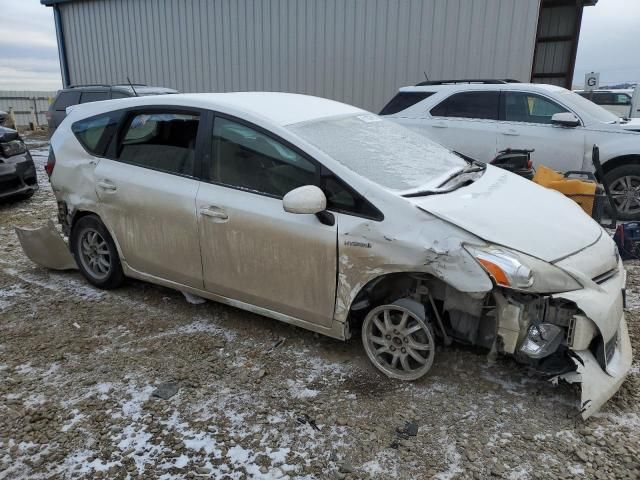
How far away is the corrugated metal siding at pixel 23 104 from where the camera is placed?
1994 centimetres

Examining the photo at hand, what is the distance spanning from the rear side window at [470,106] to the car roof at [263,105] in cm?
351

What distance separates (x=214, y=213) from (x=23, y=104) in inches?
843

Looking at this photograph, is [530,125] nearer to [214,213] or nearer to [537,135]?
[537,135]

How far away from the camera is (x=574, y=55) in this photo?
39.0ft

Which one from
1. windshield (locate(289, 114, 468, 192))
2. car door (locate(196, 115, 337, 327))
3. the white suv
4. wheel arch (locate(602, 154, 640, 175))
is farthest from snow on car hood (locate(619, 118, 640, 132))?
car door (locate(196, 115, 337, 327))

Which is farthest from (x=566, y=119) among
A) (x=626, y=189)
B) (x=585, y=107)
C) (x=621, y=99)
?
(x=621, y=99)

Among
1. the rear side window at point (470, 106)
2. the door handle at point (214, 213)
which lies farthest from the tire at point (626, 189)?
the door handle at point (214, 213)

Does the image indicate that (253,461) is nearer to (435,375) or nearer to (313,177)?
(435,375)

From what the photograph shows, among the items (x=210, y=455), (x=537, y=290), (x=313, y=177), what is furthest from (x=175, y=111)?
(x=537, y=290)

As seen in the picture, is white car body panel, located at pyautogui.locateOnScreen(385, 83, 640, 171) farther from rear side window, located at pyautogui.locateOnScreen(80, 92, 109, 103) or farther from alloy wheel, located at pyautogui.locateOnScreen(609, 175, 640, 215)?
rear side window, located at pyautogui.locateOnScreen(80, 92, 109, 103)

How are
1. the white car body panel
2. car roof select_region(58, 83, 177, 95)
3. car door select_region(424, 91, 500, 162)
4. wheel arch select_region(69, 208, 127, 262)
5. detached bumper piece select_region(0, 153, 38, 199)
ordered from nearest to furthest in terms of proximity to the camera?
1. wheel arch select_region(69, 208, 127, 262)
2. the white car body panel
3. car door select_region(424, 91, 500, 162)
4. detached bumper piece select_region(0, 153, 38, 199)
5. car roof select_region(58, 83, 177, 95)

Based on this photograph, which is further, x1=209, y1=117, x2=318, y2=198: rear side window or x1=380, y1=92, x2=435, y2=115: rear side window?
x1=380, y1=92, x2=435, y2=115: rear side window

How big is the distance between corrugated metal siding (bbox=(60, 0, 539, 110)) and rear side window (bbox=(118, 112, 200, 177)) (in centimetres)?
765

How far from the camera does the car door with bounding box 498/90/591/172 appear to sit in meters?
→ 6.16
